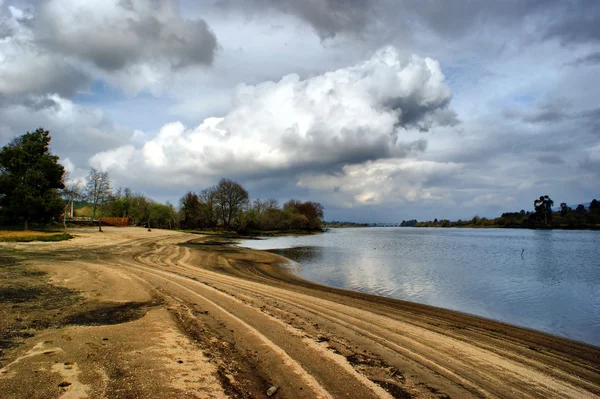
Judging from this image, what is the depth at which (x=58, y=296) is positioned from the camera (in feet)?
31.2

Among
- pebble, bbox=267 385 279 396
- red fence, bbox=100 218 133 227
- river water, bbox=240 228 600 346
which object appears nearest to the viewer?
pebble, bbox=267 385 279 396

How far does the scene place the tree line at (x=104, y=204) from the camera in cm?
3678

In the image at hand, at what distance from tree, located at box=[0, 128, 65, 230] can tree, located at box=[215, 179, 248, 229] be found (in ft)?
153

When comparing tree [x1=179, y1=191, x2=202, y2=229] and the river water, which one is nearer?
the river water

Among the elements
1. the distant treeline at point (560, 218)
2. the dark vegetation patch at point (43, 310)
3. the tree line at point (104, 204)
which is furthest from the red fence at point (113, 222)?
the distant treeline at point (560, 218)

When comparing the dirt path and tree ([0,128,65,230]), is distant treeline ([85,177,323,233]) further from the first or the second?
the dirt path

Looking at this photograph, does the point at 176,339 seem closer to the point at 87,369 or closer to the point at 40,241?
the point at 87,369

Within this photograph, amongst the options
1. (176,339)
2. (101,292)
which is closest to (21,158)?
(101,292)

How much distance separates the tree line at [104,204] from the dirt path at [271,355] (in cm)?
3652

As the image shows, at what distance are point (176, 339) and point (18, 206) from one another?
4212cm

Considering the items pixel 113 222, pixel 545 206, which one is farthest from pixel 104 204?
pixel 545 206

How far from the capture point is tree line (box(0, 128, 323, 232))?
121 ft

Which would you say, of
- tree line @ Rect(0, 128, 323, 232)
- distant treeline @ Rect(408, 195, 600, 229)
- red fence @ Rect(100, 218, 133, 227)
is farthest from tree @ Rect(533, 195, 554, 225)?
red fence @ Rect(100, 218, 133, 227)

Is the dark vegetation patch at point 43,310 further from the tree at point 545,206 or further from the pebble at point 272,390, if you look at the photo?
the tree at point 545,206
